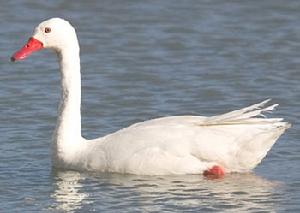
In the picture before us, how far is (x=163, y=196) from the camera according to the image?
39.3 feet

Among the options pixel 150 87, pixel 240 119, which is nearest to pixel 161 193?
pixel 240 119

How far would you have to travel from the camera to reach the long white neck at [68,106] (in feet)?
43.3

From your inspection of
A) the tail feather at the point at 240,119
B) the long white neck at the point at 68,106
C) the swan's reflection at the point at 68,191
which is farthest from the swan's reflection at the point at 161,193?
the tail feather at the point at 240,119

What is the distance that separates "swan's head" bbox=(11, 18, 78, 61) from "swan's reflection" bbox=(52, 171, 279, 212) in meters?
1.26

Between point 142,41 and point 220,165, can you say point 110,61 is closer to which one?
point 142,41

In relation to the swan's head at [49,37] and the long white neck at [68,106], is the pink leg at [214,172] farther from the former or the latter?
the swan's head at [49,37]

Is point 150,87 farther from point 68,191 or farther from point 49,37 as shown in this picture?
point 68,191

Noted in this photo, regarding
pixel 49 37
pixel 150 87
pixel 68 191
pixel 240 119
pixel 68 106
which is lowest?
pixel 68 191

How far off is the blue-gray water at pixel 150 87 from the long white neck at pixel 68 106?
0.30 meters

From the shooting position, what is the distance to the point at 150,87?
53.7 ft

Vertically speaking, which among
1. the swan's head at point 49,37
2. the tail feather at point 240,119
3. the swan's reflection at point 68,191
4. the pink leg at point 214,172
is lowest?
the swan's reflection at point 68,191

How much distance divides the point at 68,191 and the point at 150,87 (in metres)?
4.24

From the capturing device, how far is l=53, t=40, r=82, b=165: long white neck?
13.2 metres

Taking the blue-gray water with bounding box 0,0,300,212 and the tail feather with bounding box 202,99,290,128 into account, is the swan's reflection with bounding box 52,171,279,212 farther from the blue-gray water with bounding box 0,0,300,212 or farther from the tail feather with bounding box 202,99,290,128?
the tail feather with bounding box 202,99,290,128
